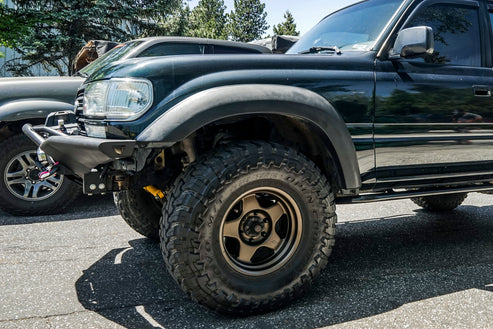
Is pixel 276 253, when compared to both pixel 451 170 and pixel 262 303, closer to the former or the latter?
pixel 262 303

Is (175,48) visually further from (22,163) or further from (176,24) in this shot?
(176,24)

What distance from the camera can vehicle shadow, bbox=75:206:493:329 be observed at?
2359 mm

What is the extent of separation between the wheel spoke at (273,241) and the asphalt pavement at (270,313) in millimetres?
353

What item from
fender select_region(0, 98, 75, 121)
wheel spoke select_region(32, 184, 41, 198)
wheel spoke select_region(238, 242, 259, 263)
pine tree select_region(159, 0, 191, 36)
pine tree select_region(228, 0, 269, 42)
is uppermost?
pine tree select_region(228, 0, 269, 42)

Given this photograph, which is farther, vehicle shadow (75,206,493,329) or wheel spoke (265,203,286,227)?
wheel spoke (265,203,286,227)

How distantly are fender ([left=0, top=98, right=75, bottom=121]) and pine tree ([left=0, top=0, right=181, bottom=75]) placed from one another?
11966mm

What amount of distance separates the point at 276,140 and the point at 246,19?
5364 cm

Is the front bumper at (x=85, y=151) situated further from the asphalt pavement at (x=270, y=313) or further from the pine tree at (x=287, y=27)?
the pine tree at (x=287, y=27)

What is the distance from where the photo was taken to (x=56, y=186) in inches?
190

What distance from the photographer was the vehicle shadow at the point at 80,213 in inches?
181

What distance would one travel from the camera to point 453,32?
3.21 m

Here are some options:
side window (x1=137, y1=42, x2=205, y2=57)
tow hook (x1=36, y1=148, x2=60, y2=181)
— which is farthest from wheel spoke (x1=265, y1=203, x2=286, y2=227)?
side window (x1=137, y1=42, x2=205, y2=57)

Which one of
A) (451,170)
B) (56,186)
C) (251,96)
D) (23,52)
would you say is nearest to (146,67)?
(251,96)

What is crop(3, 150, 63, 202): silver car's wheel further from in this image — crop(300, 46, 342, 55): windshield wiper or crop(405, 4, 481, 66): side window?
crop(405, 4, 481, 66): side window
